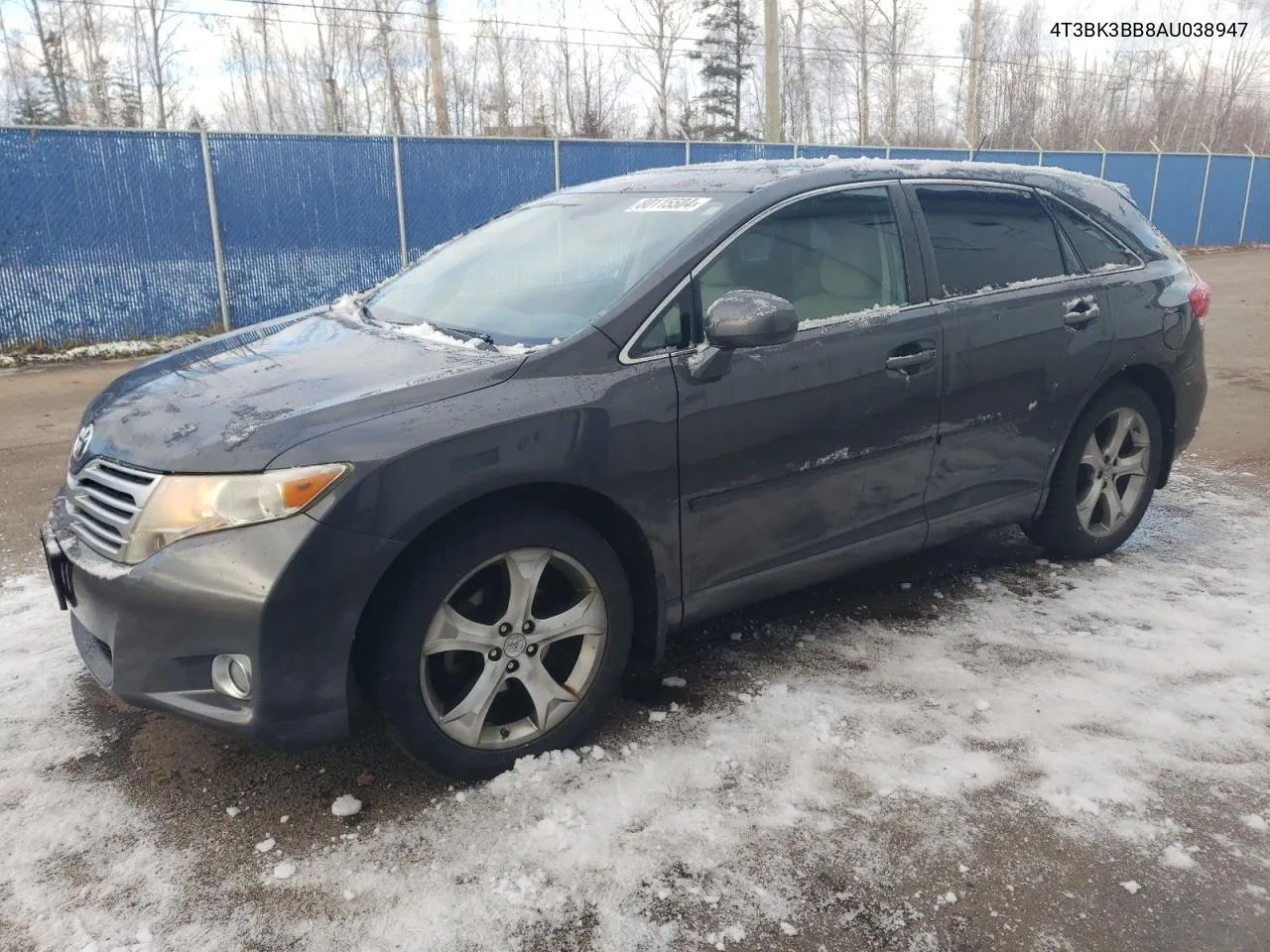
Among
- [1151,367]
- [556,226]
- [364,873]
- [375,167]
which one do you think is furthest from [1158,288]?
[375,167]

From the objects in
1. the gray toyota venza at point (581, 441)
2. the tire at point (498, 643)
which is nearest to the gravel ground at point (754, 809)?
the tire at point (498, 643)

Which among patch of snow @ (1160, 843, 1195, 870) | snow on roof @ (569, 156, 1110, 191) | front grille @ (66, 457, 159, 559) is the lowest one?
patch of snow @ (1160, 843, 1195, 870)

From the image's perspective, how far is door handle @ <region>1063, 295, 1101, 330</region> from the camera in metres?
4.05

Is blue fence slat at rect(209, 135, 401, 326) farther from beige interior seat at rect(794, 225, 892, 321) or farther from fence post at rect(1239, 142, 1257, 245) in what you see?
fence post at rect(1239, 142, 1257, 245)

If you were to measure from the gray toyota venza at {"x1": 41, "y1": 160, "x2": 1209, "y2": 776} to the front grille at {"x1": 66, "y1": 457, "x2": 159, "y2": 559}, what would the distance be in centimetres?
1

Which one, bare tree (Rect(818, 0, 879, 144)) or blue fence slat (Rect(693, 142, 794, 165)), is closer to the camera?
blue fence slat (Rect(693, 142, 794, 165))

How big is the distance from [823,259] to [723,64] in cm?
4011

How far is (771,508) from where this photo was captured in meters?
3.25

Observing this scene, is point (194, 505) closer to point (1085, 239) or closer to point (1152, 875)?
point (1152, 875)

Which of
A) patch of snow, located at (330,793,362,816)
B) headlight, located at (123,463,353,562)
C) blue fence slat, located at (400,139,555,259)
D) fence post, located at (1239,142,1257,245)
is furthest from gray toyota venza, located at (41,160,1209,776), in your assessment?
fence post, located at (1239,142,1257,245)

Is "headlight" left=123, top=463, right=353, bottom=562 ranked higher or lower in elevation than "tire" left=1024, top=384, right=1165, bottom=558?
higher

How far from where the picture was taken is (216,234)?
11.4 m

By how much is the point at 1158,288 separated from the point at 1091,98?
49.3 metres

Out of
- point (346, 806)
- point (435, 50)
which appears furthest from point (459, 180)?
point (435, 50)
